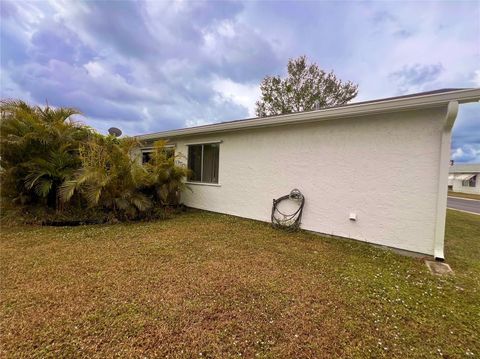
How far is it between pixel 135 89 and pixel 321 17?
10172 millimetres

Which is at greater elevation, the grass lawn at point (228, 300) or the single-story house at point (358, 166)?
the single-story house at point (358, 166)

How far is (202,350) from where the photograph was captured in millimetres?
1815

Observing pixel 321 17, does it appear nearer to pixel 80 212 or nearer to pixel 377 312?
pixel 377 312

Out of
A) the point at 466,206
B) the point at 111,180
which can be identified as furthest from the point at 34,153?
the point at 466,206

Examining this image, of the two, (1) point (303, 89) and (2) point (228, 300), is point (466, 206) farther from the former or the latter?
(2) point (228, 300)

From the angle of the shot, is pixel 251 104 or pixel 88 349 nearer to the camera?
pixel 88 349

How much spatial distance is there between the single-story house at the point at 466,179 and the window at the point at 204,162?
37.5 meters

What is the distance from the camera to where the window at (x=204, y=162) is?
24.2 feet

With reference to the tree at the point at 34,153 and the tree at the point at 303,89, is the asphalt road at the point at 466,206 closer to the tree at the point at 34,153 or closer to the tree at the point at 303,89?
the tree at the point at 303,89

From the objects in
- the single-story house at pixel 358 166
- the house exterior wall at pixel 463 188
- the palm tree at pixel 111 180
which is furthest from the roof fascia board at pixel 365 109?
the house exterior wall at pixel 463 188

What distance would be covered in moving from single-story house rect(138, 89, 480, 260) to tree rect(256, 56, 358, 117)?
39.2ft

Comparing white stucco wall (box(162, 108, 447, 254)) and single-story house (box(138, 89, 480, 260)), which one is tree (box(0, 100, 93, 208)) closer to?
single-story house (box(138, 89, 480, 260))

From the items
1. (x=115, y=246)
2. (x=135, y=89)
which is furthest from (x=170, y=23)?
(x=115, y=246)

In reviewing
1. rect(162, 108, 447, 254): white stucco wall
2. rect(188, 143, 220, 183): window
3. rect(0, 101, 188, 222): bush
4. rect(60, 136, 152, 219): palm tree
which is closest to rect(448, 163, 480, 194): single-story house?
rect(162, 108, 447, 254): white stucco wall
